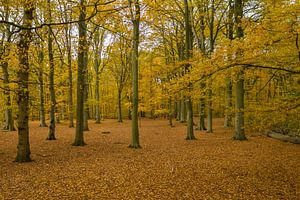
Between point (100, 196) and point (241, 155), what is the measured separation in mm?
6473

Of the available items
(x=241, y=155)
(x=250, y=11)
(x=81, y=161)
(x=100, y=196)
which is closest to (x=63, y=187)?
(x=100, y=196)

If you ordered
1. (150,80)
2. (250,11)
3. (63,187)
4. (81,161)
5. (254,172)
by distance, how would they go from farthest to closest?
(150,80), (250,11), (81,161), (254,172), (63,187)

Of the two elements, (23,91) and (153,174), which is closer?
(153,174)

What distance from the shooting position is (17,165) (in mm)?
8070

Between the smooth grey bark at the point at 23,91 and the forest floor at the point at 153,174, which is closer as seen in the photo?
the forest floor at the point at 153,174

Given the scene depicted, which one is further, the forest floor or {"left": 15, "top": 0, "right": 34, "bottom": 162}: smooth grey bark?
{"left": 15, "top": 0, "right": 34, "bottom": 162}: smooth grey bark

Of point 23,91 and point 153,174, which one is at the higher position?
point 23,91

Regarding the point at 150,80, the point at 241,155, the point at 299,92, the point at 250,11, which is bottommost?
the point at 241,155

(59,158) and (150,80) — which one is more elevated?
(150,80)

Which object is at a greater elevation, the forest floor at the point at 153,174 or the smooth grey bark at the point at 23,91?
the smooth grey bark at the point at 23,91

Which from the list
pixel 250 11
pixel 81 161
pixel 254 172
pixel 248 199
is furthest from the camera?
pixel 250 11

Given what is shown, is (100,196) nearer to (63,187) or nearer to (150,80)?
(63,187)

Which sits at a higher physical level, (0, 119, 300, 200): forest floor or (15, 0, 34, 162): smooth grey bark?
(15, 0, 34, 162): smooth grey bark

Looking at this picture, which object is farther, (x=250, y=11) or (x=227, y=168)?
(x=250, y=11)
